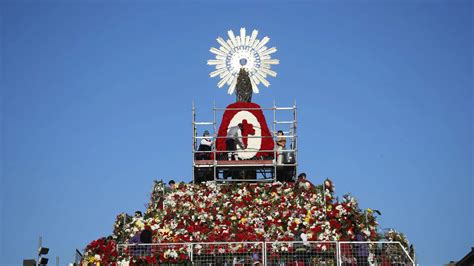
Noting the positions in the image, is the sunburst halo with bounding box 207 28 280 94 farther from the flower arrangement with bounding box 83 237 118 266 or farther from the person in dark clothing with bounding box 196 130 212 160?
the flower arrangement with bounding box 83 237 118 266

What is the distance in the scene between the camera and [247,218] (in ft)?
112

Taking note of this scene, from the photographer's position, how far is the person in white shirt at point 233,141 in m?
42.2

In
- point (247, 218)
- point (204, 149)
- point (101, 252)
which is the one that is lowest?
point (101, 252)

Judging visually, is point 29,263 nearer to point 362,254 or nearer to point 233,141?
point 362,254

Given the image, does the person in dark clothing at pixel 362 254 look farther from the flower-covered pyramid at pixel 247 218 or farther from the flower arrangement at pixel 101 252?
the flower arrangement at pixel 101 252

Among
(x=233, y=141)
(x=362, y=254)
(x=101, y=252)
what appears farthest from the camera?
(x=233, y=141)

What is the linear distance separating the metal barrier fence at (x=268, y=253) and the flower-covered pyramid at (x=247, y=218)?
50.1 inches

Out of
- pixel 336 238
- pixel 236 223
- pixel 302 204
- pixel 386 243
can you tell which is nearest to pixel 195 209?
pixel 236 223

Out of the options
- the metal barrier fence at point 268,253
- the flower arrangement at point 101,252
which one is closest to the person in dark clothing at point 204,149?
the flower arrangement at point 101,252

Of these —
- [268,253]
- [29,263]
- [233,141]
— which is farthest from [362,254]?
[233,141]

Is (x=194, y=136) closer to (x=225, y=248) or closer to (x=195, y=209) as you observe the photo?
(x=195, y=209)

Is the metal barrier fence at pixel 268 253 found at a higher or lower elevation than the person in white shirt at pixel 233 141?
lower

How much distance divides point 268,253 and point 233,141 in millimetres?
14123

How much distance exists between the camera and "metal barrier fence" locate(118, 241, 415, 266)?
28.7 m
